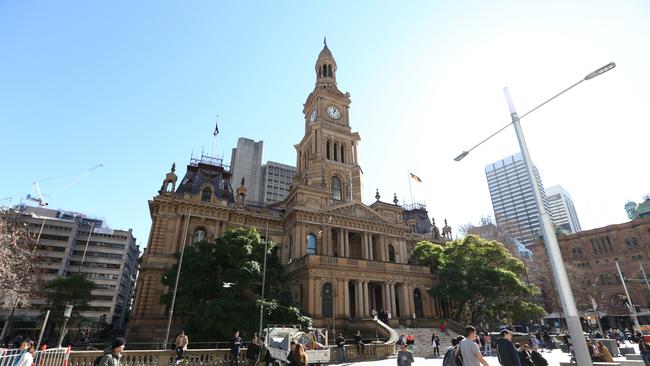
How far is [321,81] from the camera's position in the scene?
59531 mm

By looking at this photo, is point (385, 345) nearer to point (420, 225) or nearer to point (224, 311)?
point (224, 311)

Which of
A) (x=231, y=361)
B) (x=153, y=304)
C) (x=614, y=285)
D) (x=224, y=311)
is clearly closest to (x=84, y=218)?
(x=153, y=304)

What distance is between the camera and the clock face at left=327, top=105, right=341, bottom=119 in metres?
55.7

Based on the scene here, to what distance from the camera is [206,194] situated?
133 ft

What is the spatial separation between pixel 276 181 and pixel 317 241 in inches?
2613

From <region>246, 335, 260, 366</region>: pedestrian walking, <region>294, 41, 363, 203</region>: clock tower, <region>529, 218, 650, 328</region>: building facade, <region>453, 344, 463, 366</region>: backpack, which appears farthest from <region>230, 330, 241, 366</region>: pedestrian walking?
<region>529, 218, 650, 328</region>: building facade

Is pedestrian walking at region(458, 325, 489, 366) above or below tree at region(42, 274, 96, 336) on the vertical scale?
below

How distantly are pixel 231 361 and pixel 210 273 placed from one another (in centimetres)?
1233

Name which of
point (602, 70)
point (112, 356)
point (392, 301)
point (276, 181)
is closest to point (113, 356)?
point (112, 356)

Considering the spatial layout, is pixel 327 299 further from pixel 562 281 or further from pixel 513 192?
pixel 513 192

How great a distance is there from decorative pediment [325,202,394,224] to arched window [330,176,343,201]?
6.49 m

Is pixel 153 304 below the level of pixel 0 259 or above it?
below

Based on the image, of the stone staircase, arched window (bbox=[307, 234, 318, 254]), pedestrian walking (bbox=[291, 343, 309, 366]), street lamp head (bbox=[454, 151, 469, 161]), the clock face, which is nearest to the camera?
pedestrian walking (bbox=[291, 343, 309, 366])

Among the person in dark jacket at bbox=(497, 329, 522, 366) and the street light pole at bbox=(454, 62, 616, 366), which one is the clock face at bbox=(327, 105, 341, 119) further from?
the person in dark jacket at bbox=(497, 329, 522, 366)
